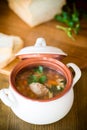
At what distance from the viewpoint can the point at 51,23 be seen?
1.27m

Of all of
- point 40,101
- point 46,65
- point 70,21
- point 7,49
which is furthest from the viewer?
point 70,21

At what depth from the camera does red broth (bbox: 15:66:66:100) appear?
88 centimetres

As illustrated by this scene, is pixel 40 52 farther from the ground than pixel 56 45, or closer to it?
farther from the ground

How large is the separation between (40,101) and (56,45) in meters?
0.39

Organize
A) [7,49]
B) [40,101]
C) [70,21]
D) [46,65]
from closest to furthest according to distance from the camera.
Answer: [40,101], [46,65], [7,49], [70,21]

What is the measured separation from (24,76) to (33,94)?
0.08 m

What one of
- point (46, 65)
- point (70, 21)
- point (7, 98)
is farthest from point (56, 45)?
point (7, 98)

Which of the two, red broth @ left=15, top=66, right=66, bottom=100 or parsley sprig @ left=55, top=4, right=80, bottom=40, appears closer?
red broth @ left=15, top=66, right=66, bottom=100

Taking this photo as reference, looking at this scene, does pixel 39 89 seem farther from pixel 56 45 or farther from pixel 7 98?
pixel 56 45

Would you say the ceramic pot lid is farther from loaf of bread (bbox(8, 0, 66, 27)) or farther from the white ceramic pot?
loaf of bread (bbox(8, 0, 66, 27))

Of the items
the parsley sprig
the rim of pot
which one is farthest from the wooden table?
the rim of pot

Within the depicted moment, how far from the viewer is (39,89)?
0.88 meters

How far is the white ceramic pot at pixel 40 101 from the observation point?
84cm

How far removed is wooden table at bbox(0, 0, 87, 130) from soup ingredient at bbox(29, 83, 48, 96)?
11 cm
